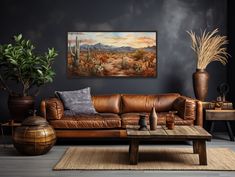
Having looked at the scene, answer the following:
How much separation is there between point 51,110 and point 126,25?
2.44 metres

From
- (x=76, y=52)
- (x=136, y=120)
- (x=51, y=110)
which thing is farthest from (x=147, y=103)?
(x=51, y=110)

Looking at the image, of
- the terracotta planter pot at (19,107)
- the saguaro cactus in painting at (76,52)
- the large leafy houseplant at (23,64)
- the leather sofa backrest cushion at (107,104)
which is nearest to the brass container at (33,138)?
the terracotta planter pot at (19,107)

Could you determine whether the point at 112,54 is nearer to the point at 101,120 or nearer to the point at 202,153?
the point at 101,120

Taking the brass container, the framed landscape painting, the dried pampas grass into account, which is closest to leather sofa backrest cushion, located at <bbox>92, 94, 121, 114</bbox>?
the framed landscape painting

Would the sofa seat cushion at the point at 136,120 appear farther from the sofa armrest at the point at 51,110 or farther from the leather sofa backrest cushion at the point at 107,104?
the sofa armrest at the point at 51,110

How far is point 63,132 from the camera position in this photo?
737cm

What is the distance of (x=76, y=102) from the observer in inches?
315

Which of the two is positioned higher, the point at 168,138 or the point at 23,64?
the point at 23,64

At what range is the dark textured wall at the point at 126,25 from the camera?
28.8 ft

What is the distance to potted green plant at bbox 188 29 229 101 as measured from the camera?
8.46 metres

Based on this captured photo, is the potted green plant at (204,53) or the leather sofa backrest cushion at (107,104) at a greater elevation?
the potted green plant at (204,53)

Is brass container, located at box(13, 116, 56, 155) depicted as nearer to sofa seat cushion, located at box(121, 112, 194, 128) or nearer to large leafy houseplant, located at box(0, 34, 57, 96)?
large leafy houseplant, located at box(0, 34, 57, 96)

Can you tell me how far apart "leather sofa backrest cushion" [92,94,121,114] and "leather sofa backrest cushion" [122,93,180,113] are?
4.4 inches

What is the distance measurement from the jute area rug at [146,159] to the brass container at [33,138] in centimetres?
35
